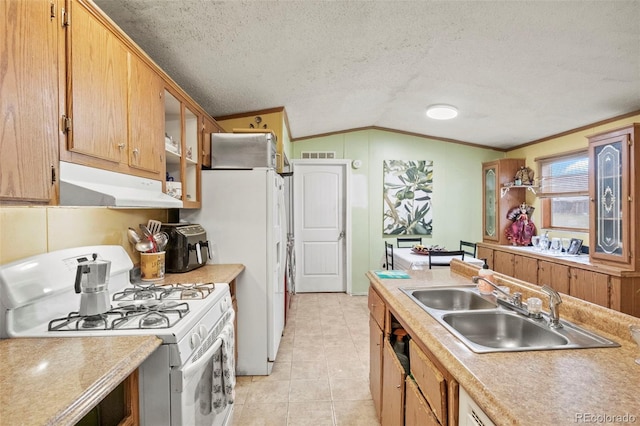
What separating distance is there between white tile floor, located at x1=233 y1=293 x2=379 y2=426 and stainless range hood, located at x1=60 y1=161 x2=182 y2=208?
1.55m

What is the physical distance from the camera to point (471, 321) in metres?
1.40

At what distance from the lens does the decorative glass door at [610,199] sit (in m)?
2.81

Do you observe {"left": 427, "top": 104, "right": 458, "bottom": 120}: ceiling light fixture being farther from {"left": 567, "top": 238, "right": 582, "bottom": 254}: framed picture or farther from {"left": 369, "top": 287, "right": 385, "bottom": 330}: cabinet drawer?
{"left": 369, "top": 287, "right": 385, "bottom": 330}: cabinet drawer

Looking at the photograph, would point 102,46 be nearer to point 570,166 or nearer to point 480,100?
point 480,100

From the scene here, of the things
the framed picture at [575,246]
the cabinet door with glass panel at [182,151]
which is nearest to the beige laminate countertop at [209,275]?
the cabinet door with glass panel at [182,151]

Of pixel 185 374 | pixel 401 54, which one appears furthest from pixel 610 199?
pixel 185 374

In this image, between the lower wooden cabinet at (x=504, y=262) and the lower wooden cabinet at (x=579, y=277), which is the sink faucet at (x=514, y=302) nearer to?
the lower wooden cabinet at (x=579, y=277)

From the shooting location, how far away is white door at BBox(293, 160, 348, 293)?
16.1 feet

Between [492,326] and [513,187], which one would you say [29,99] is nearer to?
[492,326]

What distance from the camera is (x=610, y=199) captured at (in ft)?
9.76

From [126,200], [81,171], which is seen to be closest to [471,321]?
[126,200]

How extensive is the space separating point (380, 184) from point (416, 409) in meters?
4.04

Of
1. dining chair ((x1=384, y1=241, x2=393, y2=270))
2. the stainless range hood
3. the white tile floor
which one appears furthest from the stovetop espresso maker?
dining chair ((x1=384, y1=241, x2=393, y2=270))

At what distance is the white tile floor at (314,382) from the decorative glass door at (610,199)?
244 cm
